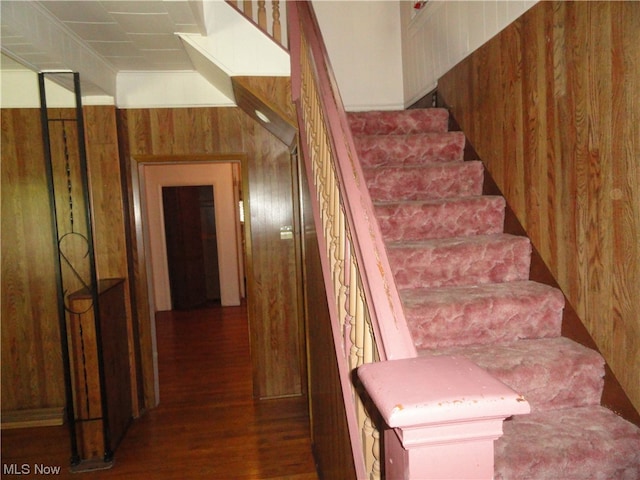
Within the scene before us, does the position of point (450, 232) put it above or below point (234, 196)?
below

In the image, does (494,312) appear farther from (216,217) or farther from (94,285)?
(216,217)

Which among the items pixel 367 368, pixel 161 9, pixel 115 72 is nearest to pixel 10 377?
pixel 115 72

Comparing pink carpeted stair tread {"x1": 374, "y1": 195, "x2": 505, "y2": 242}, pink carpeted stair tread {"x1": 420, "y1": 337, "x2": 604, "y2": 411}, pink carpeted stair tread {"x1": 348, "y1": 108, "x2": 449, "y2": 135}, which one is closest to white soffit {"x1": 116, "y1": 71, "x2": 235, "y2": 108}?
pink carpeted stair tread {"x1": 348, "y1": 108, "x2": 449, "y2": 135}

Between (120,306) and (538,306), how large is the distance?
3.11m

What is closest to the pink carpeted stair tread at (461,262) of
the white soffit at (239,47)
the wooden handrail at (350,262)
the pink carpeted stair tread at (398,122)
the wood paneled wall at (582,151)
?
the wood paneled wall at (582,151)

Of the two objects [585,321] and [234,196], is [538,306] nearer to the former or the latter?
[585,321]

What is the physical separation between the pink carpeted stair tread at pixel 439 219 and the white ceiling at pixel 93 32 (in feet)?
5.37

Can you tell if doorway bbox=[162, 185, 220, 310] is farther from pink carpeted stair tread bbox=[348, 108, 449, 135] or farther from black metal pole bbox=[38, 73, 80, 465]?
pink carpeted stair tread bbox=[348, 108, 449, 135]

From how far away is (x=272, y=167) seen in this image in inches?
154

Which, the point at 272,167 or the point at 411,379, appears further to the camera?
the point at 272,167

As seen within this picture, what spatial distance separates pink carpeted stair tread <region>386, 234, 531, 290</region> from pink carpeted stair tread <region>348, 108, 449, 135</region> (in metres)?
1.26

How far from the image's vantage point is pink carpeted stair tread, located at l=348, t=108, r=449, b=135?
10.2ft

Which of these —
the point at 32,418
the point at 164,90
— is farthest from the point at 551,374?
the point at 32,418
